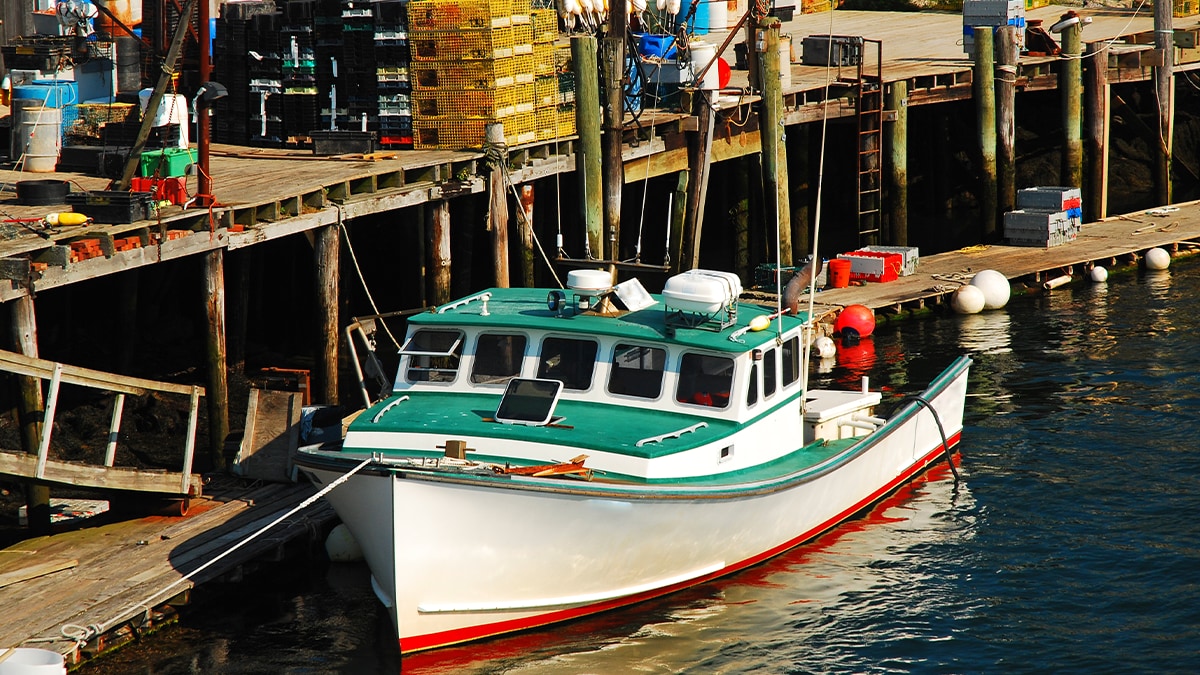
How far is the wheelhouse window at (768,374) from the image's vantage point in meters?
16.5

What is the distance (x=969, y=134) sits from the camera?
37.9m

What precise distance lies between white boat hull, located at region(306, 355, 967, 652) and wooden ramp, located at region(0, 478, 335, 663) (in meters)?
1.93

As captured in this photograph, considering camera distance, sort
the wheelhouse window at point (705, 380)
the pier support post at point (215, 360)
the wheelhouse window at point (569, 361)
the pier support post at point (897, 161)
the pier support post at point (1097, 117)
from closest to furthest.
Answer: the wheelhouse window at point (705, 380) < the wheelhouse window at point (569, 361) < the pier support post at point (215, 360) < the pier support post at point (897, 161) < the pier support post at point (1097, 117)

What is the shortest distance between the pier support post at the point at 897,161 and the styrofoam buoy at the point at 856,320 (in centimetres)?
473

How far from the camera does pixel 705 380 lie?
16047 mm

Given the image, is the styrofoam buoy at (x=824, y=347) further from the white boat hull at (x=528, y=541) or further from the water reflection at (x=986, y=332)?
the white boat hull at (x=528, y=541)

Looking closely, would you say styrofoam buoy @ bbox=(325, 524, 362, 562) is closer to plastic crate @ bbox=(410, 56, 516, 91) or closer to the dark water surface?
the dark water surface

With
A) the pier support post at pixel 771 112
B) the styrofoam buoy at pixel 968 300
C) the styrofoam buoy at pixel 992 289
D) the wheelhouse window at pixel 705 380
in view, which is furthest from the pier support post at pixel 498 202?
the styrofoam buoy at pixel 992 289

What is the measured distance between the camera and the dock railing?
15.1m

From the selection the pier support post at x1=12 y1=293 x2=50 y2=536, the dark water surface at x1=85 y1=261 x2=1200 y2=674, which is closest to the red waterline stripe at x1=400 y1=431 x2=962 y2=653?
the dark water surface at x1=85 y1=261 x2=1200 y2=674

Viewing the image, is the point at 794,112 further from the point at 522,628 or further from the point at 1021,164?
the point at 522,628

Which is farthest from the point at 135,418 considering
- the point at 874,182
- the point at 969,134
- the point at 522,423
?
the point at 969,134

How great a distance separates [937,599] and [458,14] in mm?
12108

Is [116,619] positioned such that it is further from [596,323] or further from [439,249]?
[439,249]
